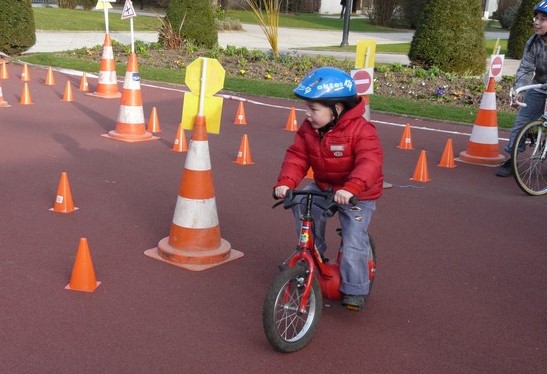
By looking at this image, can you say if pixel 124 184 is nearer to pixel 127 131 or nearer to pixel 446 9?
pixel 127 131

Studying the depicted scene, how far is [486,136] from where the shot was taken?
9797mm

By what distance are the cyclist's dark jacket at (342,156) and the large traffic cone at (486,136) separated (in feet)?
18.2

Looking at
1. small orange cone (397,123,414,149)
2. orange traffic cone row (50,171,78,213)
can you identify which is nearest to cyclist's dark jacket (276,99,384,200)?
orange traffic cone row (50,171,78,213)

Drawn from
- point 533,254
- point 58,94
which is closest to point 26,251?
point 533,254

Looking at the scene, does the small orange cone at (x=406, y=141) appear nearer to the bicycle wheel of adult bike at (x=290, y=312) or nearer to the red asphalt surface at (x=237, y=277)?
the red asphalt surface at (x=237, y=277)

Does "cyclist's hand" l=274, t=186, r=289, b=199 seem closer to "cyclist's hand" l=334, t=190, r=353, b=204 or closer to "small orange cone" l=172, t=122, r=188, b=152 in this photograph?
"cyclist's hand" l=334, t=190, r=353, b=204

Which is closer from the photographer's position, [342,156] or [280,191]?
[280,191]

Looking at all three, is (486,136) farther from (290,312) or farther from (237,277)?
(290,312)

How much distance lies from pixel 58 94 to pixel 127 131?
4457 mm

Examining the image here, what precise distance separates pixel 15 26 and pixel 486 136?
1354cm

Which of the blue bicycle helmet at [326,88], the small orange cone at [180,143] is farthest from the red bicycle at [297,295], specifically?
the small orange cone at [180,143]

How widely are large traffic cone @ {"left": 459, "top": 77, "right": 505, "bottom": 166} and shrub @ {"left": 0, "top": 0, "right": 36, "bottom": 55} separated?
43.8ft

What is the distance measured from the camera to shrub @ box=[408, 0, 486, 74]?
17.5 m

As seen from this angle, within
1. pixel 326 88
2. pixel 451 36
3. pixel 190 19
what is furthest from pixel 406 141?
pixel 190 19
